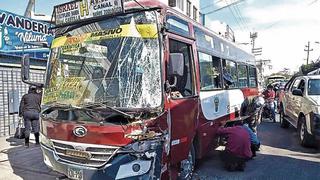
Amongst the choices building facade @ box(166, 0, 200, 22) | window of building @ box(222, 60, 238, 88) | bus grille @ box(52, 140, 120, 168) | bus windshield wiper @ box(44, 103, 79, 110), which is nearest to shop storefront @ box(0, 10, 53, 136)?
window of building @ box(222, 60, 238, 88)

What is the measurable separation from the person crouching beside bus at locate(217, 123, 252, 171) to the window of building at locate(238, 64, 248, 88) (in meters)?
3.28

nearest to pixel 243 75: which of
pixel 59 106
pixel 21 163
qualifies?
pixel 21 163

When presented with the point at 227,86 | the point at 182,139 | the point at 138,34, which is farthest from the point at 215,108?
the point at 138,34

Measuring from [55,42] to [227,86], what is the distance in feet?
14.6

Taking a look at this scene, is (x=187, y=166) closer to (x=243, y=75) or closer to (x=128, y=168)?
(x=128, y=168)

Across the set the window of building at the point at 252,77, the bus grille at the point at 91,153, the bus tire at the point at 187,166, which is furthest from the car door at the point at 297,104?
the bus grille at the point at 91,153

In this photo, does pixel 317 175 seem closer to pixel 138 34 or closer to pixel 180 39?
pixel 180 39

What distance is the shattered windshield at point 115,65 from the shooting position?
469 centimetres

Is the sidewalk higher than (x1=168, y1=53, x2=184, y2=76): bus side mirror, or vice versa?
(x1=168, y1=53, x2=184, y2=76): bus side mirror

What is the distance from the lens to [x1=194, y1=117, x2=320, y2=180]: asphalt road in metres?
6.90

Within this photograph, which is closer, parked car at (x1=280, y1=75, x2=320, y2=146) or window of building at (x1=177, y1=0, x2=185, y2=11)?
parked car at (x1=280, y1=75, x2=320, y2=146)

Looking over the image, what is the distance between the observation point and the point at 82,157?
15.2ft

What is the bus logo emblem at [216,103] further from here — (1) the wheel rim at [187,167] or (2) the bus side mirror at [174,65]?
(2) the bus side mirror at [174,65]

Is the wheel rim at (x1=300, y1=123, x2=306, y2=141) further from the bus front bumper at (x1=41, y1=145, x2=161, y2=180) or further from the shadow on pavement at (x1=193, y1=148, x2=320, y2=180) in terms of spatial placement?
the bus front bumper at (x1=41, y1=145, x2=161, y2=180)
